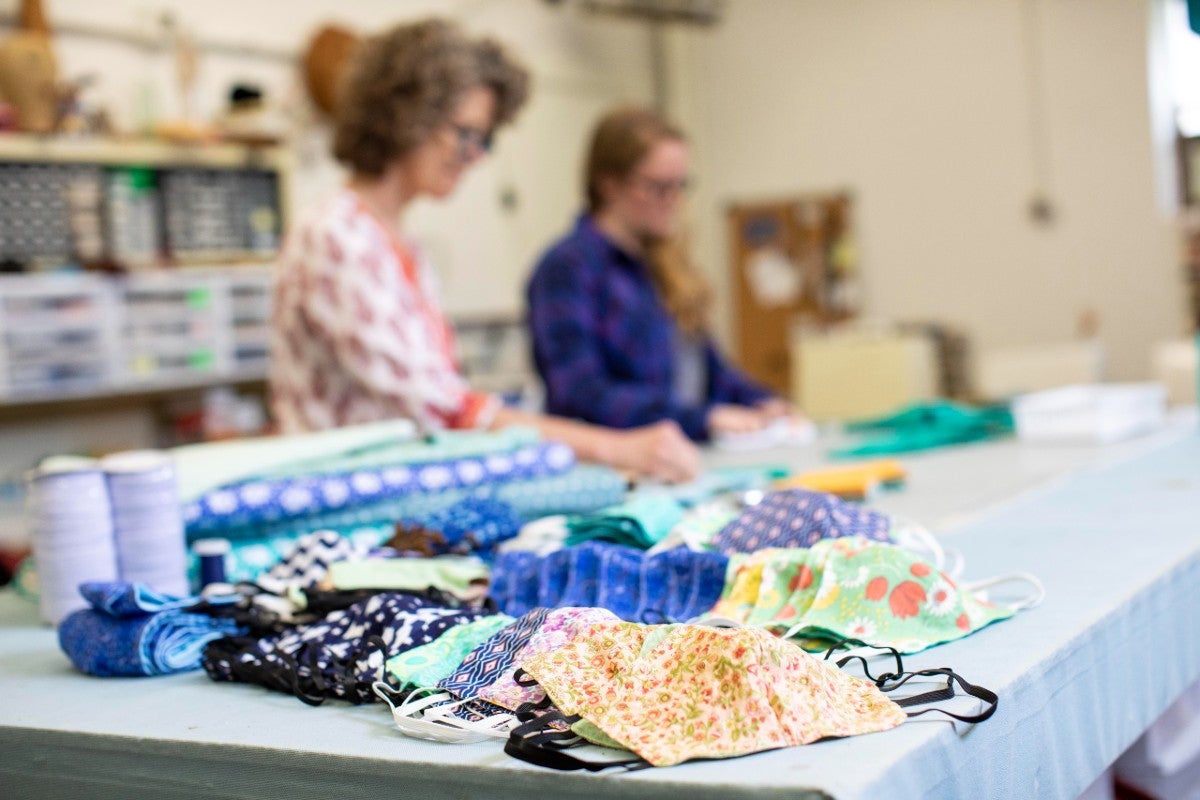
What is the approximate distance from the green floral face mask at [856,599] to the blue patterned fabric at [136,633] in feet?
1.74

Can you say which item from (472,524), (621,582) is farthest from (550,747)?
(472,524)

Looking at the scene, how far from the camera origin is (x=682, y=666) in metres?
0.93

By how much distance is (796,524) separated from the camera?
52.6 inches

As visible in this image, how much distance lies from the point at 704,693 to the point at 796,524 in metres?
0.46

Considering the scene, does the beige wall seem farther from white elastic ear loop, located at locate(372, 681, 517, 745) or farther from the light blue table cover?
white elastic ear loop, located at locate(372, 681, 517, 745)

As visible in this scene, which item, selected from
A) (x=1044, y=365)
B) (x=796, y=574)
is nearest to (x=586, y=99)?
(x=1044, y=365)

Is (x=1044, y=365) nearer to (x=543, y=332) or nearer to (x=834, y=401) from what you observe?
(x=834, y=401)

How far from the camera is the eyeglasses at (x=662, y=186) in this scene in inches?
126

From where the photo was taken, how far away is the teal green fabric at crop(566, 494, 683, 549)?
142cm

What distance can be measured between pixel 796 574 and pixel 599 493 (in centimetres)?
75

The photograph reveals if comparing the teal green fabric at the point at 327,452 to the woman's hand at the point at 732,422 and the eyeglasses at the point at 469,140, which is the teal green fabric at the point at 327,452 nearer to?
the eyeglasses at the point at 469,140

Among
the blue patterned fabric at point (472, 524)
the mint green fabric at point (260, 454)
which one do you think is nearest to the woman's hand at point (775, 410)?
the mint green fabric at point (260, 454)

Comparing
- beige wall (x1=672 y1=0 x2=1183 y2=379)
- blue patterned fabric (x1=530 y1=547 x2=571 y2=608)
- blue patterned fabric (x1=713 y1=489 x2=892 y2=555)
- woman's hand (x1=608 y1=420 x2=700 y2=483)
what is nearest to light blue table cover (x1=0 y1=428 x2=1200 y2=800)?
blue patterned fabric (x1=713 y1=489 x2=892 y2=555)

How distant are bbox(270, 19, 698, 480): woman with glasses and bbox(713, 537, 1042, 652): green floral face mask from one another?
108 centimetres
